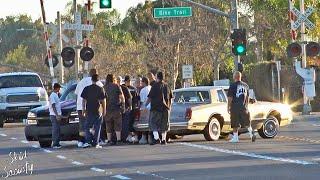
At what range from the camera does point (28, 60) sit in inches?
3770

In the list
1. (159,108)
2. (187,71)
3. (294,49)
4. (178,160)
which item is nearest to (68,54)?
(187,71)

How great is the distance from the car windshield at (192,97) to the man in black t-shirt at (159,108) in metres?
1.16

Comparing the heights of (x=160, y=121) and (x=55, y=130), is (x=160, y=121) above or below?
above

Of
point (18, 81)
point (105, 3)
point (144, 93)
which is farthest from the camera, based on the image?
point (18, 81)

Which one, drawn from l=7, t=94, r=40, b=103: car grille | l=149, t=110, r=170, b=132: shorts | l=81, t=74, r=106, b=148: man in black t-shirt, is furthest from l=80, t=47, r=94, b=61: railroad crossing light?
l=81, t=74, r=106, b=148: man in black t-shirt

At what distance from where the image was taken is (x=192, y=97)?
23344mm

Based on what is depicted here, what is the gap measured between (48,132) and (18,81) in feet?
45.0

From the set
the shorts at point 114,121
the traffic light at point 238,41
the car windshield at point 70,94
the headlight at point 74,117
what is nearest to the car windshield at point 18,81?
the traffic light at point 238,41

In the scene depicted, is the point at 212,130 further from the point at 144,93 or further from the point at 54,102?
the point at 54,102

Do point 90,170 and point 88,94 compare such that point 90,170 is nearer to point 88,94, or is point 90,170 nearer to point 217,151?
point 217,151

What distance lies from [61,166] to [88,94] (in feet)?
14.6

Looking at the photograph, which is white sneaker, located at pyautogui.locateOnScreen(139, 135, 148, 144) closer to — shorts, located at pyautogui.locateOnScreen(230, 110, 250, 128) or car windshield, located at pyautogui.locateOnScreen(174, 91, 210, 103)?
car windshield, located at pyautogui.locateOnScreen(174, 91, 210, 103)

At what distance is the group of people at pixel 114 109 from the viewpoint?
70.9 feet

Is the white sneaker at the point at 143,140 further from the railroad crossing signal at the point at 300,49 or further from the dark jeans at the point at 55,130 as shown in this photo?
the railroad crossing signal at the point at 300,49
